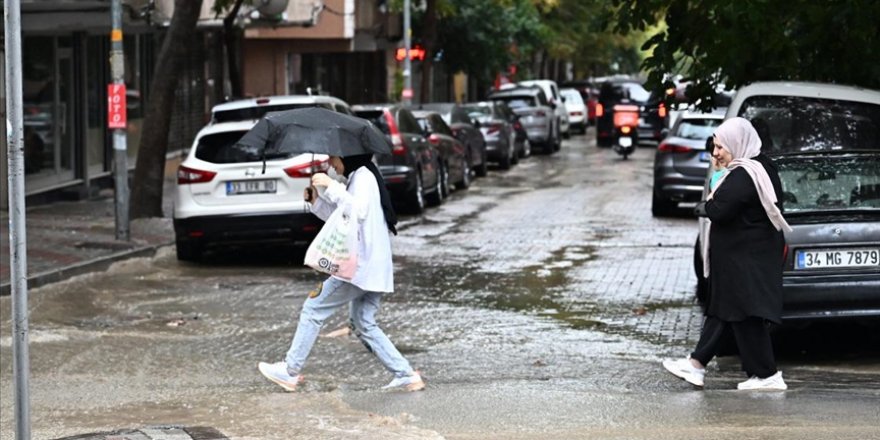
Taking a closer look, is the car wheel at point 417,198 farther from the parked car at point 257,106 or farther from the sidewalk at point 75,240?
the parked car at point 257,106

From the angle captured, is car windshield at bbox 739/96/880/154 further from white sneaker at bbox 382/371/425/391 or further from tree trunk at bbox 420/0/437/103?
tree trunk at bbox 420/0/437/103

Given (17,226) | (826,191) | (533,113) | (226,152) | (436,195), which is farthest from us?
(533,113)

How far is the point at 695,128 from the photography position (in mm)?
22578

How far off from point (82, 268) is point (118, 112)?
2.66 m

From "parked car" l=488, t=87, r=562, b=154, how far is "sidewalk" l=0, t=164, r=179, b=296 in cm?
1816

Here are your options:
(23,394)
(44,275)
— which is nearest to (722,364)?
(23,394)

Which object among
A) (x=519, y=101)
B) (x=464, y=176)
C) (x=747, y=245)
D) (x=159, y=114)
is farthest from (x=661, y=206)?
(x=519, y=101)

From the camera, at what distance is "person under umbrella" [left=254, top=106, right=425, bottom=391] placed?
9078mm

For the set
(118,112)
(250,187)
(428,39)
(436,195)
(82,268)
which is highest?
(428,39)

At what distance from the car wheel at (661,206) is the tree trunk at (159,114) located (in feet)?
22.3

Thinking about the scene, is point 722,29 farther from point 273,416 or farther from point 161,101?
point 161,101

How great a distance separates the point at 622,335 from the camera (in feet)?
39.5

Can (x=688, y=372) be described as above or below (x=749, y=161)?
below

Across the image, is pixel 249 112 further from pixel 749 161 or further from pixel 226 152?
pixel 749 161
